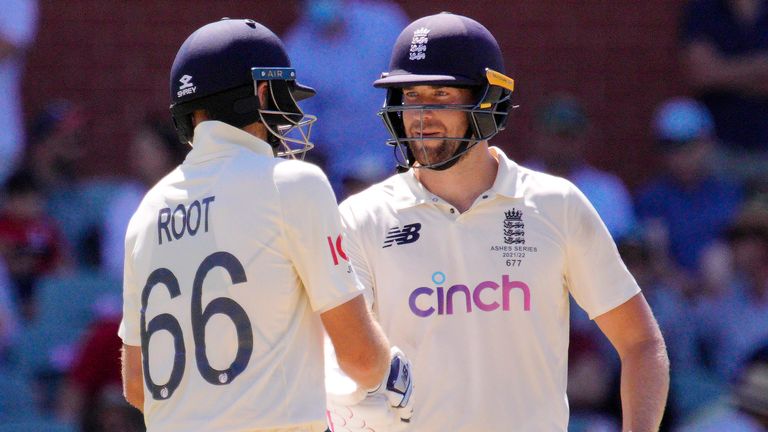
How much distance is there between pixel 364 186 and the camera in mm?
7918

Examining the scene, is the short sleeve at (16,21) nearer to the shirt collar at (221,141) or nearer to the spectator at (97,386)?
the spectator at (97,386)

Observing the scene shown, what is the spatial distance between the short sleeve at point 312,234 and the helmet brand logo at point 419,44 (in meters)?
1.01

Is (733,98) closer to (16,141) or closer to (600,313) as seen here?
(16,141)

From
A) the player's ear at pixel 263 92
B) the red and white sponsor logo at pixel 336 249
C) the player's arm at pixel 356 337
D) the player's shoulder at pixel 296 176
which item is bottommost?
the player's arm at pixel 356 337

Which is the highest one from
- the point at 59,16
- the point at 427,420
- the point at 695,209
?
the point at 59,16

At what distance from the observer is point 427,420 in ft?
14.1

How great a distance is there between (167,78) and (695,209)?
3556 mm

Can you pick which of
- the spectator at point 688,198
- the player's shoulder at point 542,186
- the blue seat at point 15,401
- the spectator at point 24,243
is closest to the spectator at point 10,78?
the spectator at point 24,243

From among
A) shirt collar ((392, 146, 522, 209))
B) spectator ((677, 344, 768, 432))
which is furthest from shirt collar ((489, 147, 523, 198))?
spectator ((677, 344, 768, 432))

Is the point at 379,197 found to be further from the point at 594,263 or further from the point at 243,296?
the point at 243,296

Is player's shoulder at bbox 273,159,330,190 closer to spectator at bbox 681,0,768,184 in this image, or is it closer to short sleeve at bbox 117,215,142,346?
short sleeve at bbox 117,215,142,346

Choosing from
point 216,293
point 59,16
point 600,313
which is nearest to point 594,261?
point 600,313

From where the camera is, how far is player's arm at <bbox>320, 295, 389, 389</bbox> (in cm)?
367

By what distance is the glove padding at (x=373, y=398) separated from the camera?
3.95m
